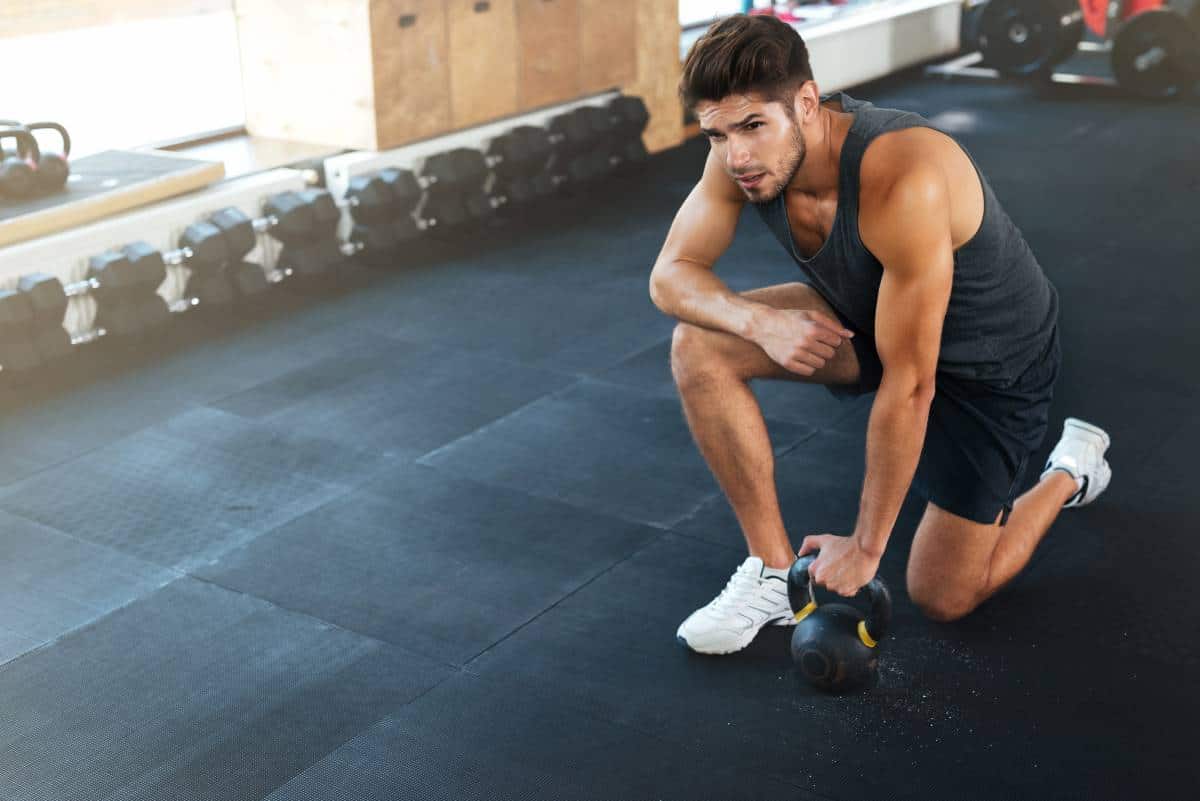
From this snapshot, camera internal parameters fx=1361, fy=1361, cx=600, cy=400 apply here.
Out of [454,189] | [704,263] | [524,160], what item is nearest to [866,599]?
[704,263]

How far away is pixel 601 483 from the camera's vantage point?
2.74m

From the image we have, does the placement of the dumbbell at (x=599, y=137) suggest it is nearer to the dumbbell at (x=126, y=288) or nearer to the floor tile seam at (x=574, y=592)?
the dumbbell at (x=126, y=288)

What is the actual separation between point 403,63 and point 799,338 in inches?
106

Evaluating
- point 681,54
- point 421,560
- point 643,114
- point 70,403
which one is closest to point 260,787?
point 421,560

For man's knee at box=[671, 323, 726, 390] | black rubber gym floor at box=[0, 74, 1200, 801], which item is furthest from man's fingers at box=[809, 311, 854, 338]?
black rubber gym floor at box=[0, 74, 1200, 801]

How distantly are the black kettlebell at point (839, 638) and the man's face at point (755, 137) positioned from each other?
0.56 metres

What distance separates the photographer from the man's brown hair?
5.61ft

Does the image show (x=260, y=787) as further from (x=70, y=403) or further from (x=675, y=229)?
(x=70, y=403)

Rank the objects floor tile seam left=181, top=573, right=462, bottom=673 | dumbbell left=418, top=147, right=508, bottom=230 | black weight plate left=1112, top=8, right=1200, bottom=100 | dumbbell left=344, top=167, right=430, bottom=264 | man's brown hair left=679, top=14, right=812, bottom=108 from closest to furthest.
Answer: man's brown hair left=679, top=14, right=812, bottom=108 < floor tile seam left=181, top=573, right=462, bottom=673 < dumbbell left=344, top=167, right=430, bottom=264 < dumbbell left=418, top=147, right=508, bottom=230 < black weight plate left=1112, top=8, right=1200, bottom=100

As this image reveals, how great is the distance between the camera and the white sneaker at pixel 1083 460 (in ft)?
8.14

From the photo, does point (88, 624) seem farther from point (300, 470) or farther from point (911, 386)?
point (911, 386)

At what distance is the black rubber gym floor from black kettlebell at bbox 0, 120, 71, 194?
1.85ft

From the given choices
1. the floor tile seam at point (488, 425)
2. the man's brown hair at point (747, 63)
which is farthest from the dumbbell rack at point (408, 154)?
the man's brown hair at point (747, 63)

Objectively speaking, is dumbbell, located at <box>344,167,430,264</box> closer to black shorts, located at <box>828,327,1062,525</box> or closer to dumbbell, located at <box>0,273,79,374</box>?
dumbbell, located at <box>0,273,79,374</box>
